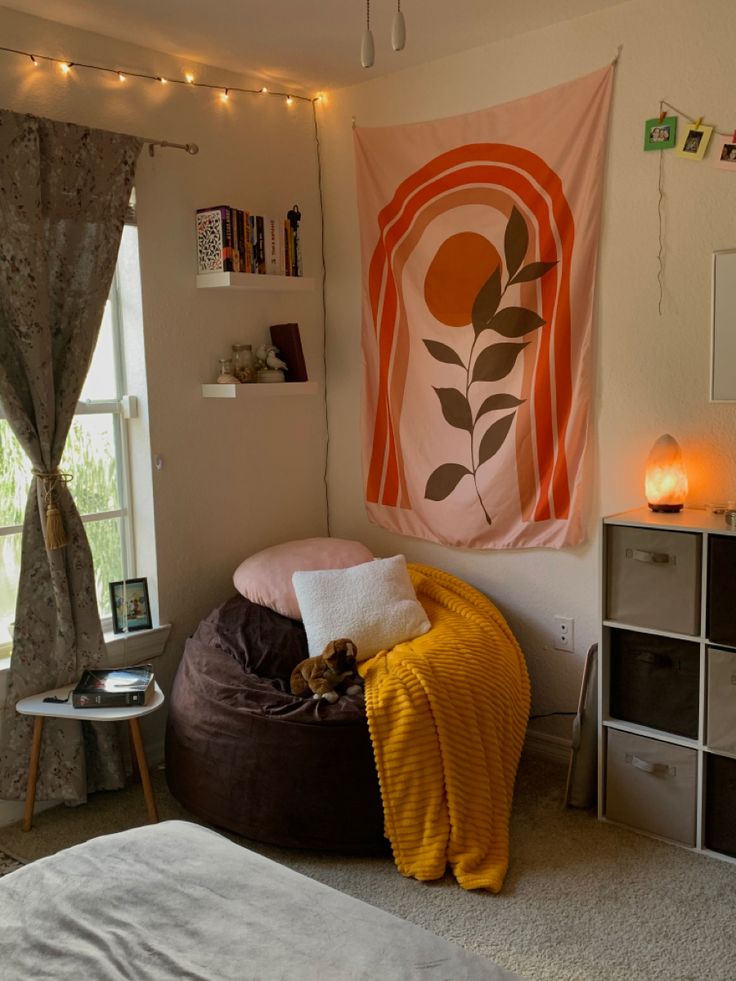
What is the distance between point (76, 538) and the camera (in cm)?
303

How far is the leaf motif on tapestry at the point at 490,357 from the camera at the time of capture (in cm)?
325

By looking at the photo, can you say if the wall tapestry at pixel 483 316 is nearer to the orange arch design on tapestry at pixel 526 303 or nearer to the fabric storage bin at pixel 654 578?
the orange arch design on tapestry at pixel 526 303

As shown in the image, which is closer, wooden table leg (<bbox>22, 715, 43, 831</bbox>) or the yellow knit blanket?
the yellow knit blanket

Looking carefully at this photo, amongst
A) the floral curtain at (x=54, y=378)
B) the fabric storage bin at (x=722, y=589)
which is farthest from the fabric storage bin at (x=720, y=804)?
the floral curtain at (x=54, y=378)

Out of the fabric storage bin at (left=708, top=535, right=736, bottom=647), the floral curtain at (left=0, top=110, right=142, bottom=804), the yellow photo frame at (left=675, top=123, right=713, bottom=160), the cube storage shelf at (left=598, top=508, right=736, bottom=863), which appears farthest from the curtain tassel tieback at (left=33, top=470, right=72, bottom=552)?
the yellow photo frame at (left=675, top=123, right=713, bottom=160)

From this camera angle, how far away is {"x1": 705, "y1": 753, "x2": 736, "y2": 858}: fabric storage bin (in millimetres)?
2680

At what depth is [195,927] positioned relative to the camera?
1462mm

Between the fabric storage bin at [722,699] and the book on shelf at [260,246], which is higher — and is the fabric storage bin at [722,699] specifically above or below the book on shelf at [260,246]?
below

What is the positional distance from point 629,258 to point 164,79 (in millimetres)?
1697

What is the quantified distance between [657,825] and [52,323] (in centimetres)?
241

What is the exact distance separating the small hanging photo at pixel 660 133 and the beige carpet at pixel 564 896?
210 cm

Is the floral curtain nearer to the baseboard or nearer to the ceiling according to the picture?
the ceiling

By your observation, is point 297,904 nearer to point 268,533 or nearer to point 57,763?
point 57,763

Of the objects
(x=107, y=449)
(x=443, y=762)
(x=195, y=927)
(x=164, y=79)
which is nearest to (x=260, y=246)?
(x=164, y=79)
